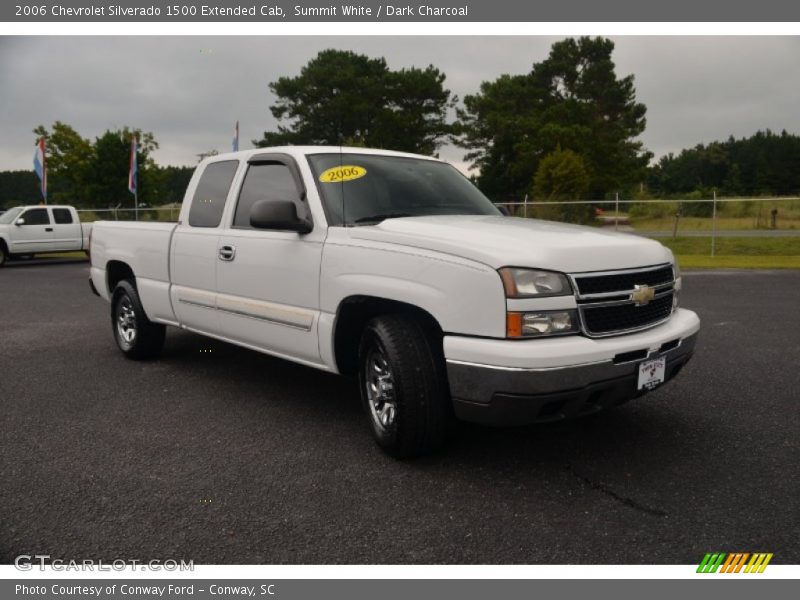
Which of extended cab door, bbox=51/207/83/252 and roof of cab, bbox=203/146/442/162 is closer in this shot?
roof of cab, bbox=203/146/442/162

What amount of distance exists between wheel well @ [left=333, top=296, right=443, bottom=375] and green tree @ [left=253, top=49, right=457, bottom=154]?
41.1 metres

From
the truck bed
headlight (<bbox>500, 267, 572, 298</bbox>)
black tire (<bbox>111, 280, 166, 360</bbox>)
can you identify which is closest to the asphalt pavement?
black tire (<bbox>111, 280, 166, 360</bbox>)

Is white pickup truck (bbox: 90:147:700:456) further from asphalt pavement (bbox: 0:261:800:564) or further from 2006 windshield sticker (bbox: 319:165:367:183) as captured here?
asphalt pavement (bbox: 0:261:800:564)

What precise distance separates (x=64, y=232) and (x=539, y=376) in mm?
20105

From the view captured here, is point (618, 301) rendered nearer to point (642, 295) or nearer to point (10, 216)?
point (642, 295)

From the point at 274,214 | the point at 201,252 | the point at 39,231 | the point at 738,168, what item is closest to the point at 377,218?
the point at 274,214

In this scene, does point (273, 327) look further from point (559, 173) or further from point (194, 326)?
point (559, 173)

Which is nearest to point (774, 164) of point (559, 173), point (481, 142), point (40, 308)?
point (481, 142)

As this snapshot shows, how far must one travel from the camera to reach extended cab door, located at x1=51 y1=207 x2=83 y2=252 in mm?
19922

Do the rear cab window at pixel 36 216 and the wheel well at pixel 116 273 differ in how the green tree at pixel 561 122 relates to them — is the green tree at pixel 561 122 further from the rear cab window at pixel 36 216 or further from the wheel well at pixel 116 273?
the wheel well at pixel 116 273

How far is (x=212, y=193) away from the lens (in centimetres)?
539

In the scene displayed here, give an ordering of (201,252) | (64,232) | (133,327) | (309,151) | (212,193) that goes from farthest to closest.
Result: (64,232) < (133,327) < (212,193) < (201,252) < (309,151)

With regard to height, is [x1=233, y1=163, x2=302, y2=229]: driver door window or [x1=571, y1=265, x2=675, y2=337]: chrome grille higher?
[x1=233, y1=163, x2=302, y2=229]: driver door window

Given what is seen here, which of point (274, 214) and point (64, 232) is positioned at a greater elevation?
point (274, 214)
